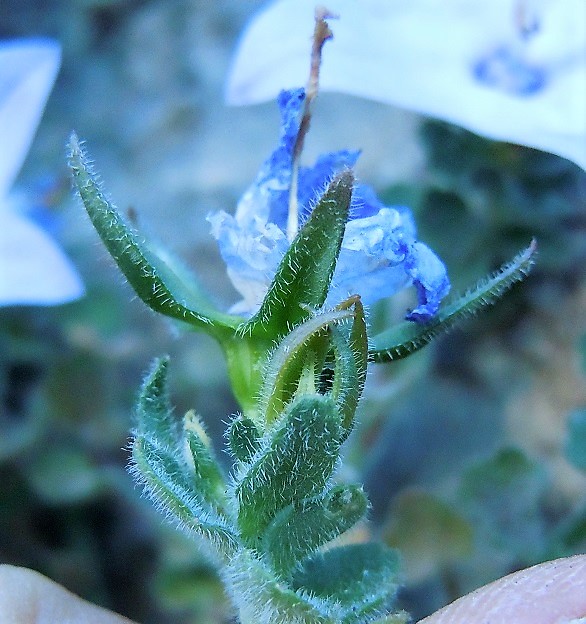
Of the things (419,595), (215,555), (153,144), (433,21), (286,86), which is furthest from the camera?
(153,144)

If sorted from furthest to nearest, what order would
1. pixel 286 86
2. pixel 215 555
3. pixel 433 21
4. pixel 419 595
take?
pixel 419 595
pixel 433 21
pixel 286 86
pixel 215 555

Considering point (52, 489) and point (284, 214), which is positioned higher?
point (284, 214)

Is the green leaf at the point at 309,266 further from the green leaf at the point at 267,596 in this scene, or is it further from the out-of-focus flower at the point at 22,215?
the out-of-focus flower at the point at 22,215

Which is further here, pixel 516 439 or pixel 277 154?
pixel 516 439

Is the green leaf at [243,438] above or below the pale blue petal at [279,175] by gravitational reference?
below

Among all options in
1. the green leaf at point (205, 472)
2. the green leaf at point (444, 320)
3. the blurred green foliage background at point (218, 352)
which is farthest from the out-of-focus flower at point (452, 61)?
the green leaf at point (205, 472)

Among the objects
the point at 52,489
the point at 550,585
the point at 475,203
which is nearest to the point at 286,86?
the point at 475,203

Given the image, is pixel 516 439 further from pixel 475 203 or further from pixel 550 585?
pixel 550 585
